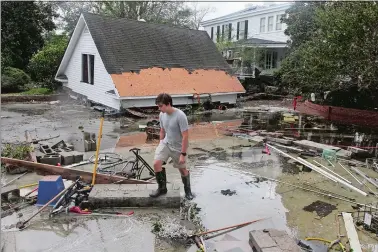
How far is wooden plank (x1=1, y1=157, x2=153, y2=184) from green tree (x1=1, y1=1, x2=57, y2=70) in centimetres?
1978

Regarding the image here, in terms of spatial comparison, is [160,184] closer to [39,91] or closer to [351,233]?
A: [351,233]

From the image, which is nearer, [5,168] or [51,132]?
[5,168]

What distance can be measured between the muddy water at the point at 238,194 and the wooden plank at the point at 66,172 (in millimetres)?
1437

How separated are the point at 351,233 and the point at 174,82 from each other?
15.0 metres

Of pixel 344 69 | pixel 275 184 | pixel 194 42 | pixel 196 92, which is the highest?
pixel 194 42

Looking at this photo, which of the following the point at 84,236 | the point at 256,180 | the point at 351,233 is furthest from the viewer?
the point at 256,180

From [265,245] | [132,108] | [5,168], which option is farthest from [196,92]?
[265,245]

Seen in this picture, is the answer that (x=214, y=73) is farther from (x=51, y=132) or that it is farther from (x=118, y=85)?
(x=51, y=132)

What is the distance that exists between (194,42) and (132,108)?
25.5 feet

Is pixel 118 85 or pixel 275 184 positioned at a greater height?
pixel 118 85

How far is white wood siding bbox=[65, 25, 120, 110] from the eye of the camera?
18.3 m

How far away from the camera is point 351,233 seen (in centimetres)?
522

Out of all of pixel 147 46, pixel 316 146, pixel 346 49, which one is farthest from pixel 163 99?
pixel 147 46

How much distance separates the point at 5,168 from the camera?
7801 mm
